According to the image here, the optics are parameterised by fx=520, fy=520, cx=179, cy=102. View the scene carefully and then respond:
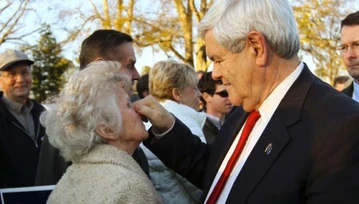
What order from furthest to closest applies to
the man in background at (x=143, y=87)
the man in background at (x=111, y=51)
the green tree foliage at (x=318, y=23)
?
the green tree foliage at (x=318, y=23)
the man in background at (x=143, y=87)
the man in background at (x=111, y=51)

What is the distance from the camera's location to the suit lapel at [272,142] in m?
1.99

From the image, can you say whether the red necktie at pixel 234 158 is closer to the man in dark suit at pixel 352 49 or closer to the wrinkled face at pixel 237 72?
the wrinkled face at pixel 237 72

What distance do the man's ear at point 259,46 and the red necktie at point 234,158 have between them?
0.95 ft

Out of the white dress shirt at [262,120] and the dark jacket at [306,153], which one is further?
the white dress shirt at [262,120]

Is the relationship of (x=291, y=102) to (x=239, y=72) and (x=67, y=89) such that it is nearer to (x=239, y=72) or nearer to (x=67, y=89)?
(x=239, y=72)

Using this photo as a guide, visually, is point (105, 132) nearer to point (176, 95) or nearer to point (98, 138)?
point (98, 138)

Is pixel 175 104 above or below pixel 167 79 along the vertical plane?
below

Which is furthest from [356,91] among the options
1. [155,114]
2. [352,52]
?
[155,114]

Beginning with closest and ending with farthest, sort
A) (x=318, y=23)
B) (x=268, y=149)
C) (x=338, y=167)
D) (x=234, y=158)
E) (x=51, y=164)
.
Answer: (x=338, y=167) < (x=268, y=149) < (x=234, y=158) < (x=51, y=164) < (x=318, y=23)

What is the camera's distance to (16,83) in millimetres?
5688

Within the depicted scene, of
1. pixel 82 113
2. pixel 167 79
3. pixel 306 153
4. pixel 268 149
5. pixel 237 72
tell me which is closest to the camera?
pixel 306 153

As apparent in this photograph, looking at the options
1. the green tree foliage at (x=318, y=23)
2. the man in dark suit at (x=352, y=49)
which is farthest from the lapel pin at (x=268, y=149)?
the green tree foliage at (x=318, y=23)

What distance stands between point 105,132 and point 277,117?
0.83 metres

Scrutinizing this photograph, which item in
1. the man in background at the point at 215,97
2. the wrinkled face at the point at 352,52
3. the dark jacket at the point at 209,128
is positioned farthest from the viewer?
the man in background at the point at 215,97
